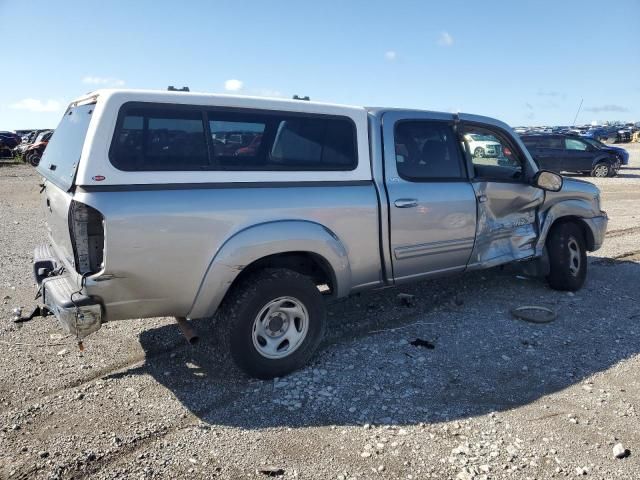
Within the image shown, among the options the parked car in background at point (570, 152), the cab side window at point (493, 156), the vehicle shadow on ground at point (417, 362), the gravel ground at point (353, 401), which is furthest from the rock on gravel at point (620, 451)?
the parked car in background at point (570, 152)

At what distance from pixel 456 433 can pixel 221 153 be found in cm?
236

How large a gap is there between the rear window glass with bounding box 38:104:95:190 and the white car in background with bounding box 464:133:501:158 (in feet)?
11.1

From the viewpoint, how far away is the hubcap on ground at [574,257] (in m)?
5.94

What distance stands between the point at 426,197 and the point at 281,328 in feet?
5.56

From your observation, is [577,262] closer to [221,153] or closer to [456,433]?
[456,433]

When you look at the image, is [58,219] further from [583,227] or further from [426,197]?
[583,227]

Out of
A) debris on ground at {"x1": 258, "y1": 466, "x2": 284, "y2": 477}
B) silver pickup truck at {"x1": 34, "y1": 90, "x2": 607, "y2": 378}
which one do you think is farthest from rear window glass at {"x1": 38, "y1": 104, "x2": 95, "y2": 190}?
debris on ground at {"x1": 258, "y1": 466, "x2": 284, "y2": 477}

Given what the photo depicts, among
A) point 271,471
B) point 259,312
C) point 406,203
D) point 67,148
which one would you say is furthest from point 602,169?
point 271,471

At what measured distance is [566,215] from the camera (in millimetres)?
5883

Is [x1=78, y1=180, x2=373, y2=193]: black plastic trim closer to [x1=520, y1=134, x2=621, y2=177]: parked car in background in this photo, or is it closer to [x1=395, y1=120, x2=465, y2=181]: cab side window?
[x1=395, y1=120, x2=465, y2=181]: cab side window

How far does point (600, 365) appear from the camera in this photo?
13.8 feet

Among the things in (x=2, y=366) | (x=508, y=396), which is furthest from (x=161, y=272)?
(x=508, y=396)

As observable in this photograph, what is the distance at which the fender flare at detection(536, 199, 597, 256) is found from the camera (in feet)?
18.8

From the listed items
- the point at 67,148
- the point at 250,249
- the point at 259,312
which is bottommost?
the point at 259,312
